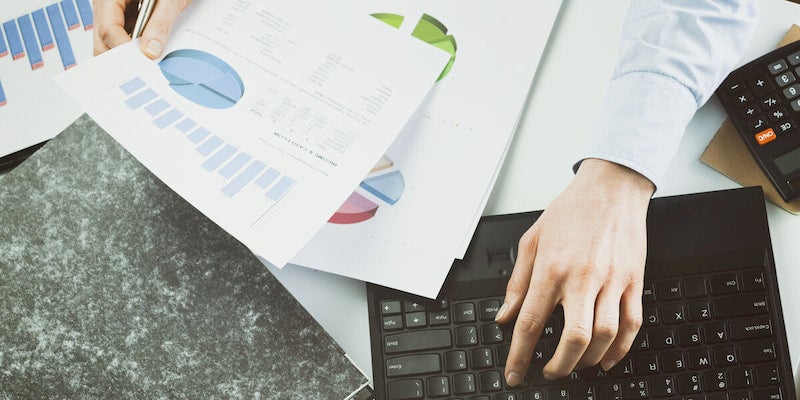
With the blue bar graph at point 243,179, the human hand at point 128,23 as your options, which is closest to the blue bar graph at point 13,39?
the human hand at point 128,23

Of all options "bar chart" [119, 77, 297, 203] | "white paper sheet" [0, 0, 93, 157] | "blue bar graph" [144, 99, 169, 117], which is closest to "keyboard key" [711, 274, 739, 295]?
"bar chart" [119, 77, 297, 203]

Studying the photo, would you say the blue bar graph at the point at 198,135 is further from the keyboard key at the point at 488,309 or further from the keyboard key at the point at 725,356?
the keyboard key at the point at 725,356

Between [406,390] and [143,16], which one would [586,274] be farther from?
[143,16]

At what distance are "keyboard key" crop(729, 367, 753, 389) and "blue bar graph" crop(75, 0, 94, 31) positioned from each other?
649 mm

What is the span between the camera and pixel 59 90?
652 mm

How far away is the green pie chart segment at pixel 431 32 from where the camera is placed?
1.98 feet

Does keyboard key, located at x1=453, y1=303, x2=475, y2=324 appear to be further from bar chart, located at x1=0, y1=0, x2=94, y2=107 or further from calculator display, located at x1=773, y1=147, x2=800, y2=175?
bar chart, located at x1=0, y1=0, x2=94, y2=107

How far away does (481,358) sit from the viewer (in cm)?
51

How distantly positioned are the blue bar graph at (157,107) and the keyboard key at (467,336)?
0.92ft

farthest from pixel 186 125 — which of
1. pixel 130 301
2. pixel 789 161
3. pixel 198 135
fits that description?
pixel 789 161

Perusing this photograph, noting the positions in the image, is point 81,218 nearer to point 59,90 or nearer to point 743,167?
point 59,90

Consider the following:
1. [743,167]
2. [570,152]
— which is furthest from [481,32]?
[743,167]

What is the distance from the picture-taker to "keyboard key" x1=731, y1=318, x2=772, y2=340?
495mm

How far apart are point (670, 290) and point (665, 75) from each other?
6.4 inches
